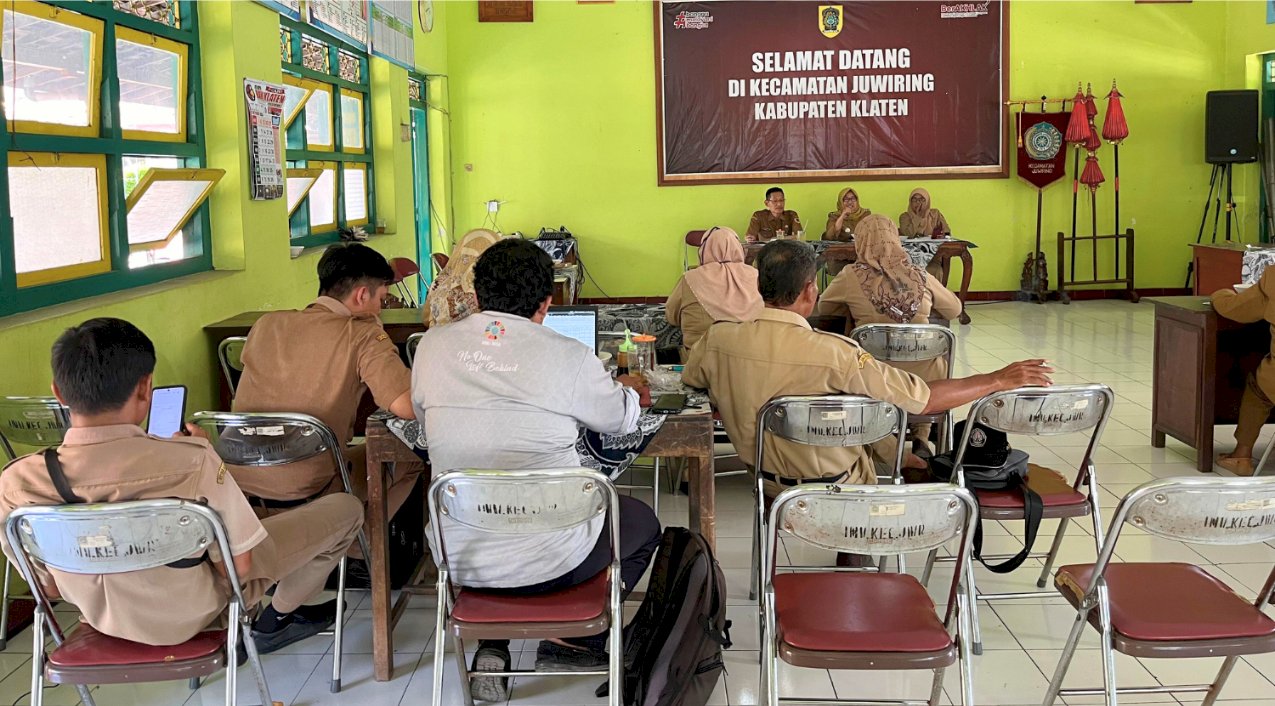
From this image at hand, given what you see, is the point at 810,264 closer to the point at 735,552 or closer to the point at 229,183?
the point at 735,552

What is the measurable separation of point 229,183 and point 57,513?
135 inches

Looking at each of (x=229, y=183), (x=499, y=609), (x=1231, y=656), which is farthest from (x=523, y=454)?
(x=229, y=183)

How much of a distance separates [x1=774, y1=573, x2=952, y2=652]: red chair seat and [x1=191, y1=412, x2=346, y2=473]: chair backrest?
1257 millimetres

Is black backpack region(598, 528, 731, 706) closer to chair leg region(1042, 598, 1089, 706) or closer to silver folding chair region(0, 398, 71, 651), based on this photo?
chair leg region(1042, 598, 1089, 706)

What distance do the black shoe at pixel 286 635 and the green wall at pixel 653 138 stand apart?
8088mm

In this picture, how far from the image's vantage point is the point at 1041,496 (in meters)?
3.19

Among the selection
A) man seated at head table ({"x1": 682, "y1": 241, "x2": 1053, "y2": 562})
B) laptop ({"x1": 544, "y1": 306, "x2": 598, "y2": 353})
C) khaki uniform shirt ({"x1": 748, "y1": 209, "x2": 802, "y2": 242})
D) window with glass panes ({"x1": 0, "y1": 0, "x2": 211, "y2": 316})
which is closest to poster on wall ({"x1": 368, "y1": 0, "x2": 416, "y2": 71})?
window with glass panes ({"x1": 0, "y1": 0, "x2": 211, "y2": 316})

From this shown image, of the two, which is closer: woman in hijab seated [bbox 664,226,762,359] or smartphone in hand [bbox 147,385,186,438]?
smartphone in hand [bbox 147,385,186,438]

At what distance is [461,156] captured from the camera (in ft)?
36.4

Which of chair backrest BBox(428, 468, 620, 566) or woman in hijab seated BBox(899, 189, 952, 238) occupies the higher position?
woman in hijab seated BBox(899, 189, 952, 238)

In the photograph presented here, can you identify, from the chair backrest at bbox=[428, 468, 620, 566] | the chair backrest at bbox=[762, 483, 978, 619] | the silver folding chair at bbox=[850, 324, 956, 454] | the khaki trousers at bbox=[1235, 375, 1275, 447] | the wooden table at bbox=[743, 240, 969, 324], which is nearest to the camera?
the chair backrest at bbox=[762, 483, 978, 619]

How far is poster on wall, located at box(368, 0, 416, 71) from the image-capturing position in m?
7.92

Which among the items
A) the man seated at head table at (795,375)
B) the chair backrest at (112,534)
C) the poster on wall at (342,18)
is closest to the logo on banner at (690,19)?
the poster on wall at (342,18)

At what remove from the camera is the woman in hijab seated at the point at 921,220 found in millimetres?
10117
